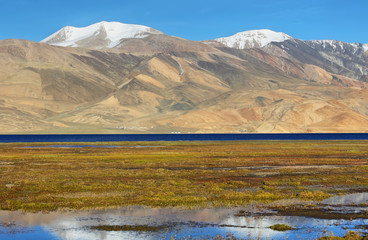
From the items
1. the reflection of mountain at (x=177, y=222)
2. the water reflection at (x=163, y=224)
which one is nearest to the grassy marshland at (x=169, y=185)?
the water reflection at (x=163, y=224)

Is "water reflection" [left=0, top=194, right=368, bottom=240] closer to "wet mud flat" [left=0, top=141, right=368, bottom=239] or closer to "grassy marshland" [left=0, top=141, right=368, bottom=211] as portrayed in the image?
"wet mud flat" [left=0, top=141, right=368, bottom=239]

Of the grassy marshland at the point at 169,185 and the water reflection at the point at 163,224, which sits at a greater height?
the grassy marshland at the point at 169,185

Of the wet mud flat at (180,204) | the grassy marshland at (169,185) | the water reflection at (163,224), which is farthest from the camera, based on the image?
the grassy marshland at (169,185)

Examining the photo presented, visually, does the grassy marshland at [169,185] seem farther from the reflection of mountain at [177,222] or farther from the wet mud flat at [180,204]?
the reflection of mountain at [177,222]

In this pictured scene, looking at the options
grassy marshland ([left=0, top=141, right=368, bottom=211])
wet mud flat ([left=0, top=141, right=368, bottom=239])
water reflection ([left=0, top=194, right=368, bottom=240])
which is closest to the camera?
water reflection ([left=0, top=194, right=368, bottom=240])

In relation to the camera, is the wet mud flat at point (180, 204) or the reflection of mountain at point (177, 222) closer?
the reflection of mountain at point (177, 222)

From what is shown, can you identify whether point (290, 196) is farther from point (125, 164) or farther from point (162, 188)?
point (125, 164)

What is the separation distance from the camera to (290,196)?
33.1m

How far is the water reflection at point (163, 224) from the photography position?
22.7 m

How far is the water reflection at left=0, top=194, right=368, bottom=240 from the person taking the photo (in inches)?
895

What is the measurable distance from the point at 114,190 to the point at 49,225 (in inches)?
458

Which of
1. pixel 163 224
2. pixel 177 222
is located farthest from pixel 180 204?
pixel 163 224

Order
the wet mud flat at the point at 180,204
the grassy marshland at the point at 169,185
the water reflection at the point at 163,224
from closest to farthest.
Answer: the water reflection at the point at 163,224
the wet mud flat at the point at 180,204
the grassy marshland at the point at 169,185

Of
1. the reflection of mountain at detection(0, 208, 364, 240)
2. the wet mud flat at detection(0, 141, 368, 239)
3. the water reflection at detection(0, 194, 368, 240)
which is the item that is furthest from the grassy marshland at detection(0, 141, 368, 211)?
the reflection of mountain at detection(0, 208, 364, 240)
